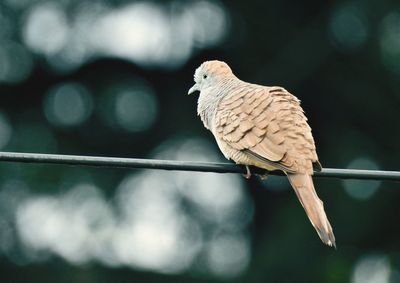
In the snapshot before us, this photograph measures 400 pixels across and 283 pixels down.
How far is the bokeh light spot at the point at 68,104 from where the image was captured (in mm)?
15305

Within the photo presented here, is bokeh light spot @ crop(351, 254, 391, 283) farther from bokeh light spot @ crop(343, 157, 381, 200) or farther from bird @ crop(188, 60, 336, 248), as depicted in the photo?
bird @ crop(188, 60, 336, 248)

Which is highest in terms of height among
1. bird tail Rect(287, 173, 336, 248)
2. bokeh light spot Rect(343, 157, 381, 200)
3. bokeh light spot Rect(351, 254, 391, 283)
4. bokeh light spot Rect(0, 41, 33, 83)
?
bird tail Rect(287, 173, 336, 248)

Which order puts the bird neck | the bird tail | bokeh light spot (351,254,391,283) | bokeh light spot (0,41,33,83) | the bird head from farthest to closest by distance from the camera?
bokeh light spot (0,41,33,83) → bokeh light spot (351,254,391,283) → the bird head → the bird neck → the bird tail

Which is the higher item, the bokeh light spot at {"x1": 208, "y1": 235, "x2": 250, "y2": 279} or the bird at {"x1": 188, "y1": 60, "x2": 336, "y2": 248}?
the bird at {"x1": 188, "y1": 60, "x2": 336, "y2": 248}

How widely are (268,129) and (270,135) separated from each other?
0.19 ft

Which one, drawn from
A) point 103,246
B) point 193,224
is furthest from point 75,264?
point 193,224

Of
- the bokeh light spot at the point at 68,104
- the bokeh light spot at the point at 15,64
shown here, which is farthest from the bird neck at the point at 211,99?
the bokeh light spot at the point at 15,64

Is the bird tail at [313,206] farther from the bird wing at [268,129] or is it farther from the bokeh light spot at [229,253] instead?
the bokeh light spot at [229,253]

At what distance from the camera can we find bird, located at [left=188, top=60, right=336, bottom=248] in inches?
271

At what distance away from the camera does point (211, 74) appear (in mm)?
8766

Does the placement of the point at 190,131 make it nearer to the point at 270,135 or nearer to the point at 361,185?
the point at 361,185

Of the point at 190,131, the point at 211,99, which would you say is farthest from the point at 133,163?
the point at 190,131

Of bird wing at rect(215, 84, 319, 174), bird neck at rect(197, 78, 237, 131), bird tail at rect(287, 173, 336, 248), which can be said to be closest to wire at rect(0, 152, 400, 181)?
bird tail at rect(287, 173, 336, 248)

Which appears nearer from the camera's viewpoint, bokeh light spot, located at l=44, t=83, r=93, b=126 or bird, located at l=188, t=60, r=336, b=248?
bird, located at l=188, t=60, r=336, b=248
